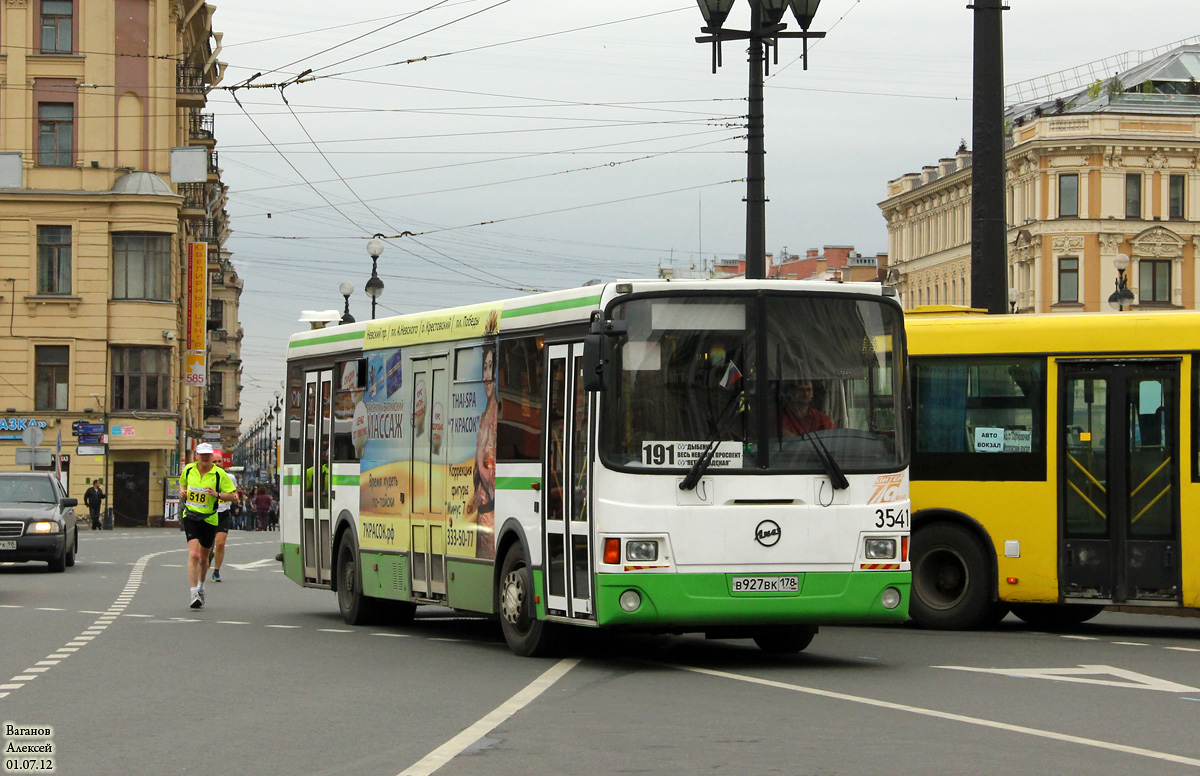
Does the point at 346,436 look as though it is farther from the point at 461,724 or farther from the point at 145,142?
the point at 145,142

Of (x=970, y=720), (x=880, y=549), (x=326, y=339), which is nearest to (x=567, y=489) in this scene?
(x=880, y=549)

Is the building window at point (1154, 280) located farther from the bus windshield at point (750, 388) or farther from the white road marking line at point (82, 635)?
the bus windshield at point (750, 388)

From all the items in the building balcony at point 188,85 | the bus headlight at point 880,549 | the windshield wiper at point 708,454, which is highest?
the building balcony at point 188,85

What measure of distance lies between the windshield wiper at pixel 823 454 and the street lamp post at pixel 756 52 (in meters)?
7.53

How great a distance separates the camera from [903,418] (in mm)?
14445

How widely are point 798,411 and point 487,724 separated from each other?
414 cm

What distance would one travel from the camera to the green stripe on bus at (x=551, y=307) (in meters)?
14.3

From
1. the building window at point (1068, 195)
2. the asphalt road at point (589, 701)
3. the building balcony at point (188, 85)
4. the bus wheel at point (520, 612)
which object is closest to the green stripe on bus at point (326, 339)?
the asphalt road at point (589, 701)

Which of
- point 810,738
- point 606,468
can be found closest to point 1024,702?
point 810,738

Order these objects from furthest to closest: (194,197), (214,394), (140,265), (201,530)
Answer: (214,394) < (194,197) < (140,265) < (201,530)

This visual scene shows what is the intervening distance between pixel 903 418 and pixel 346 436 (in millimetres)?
6842

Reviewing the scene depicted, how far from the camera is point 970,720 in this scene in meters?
11.1

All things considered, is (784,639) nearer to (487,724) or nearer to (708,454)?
(708,454)

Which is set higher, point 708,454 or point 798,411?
point 798,411
